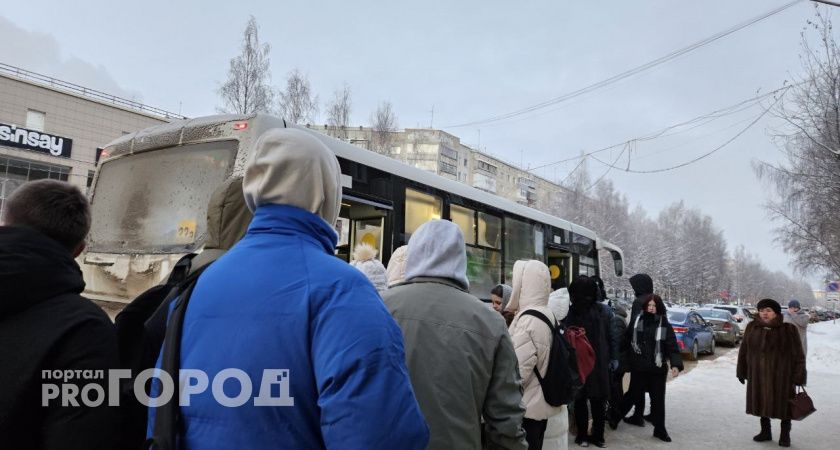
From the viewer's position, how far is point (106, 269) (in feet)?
18.9

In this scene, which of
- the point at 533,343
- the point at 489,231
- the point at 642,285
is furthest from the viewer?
the point at 489,231

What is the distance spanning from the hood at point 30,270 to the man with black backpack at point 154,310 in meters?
0.22

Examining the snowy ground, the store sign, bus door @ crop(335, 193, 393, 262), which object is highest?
the store sign

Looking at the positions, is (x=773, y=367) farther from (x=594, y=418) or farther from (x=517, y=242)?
(x=517, y=242)

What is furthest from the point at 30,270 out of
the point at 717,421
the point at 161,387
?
the point at 717,421

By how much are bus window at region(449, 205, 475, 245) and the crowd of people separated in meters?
5.55

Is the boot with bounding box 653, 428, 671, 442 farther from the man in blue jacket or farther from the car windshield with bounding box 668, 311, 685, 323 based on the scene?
the car windshield with bounding box 668, 311, 685, 323

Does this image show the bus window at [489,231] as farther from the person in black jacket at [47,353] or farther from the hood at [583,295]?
the person in black jacket at [47,353]

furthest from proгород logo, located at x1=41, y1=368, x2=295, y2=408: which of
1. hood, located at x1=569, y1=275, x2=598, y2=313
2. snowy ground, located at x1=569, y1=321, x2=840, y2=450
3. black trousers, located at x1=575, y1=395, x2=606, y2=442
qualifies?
snowy ground, located at x1=569, y1=321, x2=840, y2=450

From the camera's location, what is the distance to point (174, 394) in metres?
1.32

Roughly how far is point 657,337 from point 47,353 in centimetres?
680

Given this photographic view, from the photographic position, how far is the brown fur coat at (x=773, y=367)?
6.65 meters

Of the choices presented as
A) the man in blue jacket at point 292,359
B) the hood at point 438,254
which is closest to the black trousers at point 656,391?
the hood at point 438,254

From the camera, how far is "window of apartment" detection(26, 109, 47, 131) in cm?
2517
